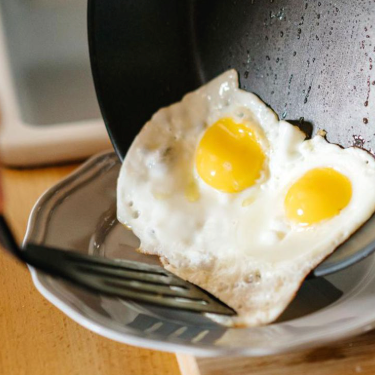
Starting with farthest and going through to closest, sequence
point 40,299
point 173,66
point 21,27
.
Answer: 1. point 21,27
2. point 173,66
3. point 40,299

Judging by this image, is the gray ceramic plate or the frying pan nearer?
the gray ceramic plate

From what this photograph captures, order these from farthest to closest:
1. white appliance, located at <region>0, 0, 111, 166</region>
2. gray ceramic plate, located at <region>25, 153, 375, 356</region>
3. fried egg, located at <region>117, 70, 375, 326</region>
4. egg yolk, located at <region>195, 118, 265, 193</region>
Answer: white appliance, located at <region>0, 0, 111, 166</region> → egg yolk, located at <region>195, 118, 265, 193</region> → fried egg, located at <region>117, 70, 375, 326</region> → gray ceramic plate, located at <region>25, 153, 375, 356</region>

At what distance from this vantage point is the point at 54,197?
3.31 feet

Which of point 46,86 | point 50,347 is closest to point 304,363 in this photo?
point 50,347

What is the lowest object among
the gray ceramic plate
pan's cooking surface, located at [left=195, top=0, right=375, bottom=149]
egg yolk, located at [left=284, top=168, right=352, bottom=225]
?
the gray ceramic plate

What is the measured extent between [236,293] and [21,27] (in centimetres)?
113

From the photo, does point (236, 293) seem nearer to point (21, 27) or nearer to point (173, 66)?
point (173, 66)

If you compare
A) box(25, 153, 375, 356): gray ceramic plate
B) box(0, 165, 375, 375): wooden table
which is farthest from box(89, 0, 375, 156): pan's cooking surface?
box(0, 165, 375, 375): wooden table

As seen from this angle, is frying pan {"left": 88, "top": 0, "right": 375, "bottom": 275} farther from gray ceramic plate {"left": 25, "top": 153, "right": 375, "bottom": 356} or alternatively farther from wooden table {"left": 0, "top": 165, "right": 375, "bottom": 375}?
wooden table {"left": 0, "top": 165, "right": 375, "bottom": 375}

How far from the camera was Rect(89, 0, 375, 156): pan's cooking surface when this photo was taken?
884 millimetres

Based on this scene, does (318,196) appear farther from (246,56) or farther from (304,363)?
(246,56)

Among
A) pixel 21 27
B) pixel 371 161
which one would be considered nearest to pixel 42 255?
pixel 371 161

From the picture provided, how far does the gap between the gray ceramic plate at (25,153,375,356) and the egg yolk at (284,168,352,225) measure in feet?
0.32

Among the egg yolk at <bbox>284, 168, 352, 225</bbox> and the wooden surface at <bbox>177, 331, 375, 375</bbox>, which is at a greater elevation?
the egg yolk at <bbox>284, 168, 352, 225</bbox>
